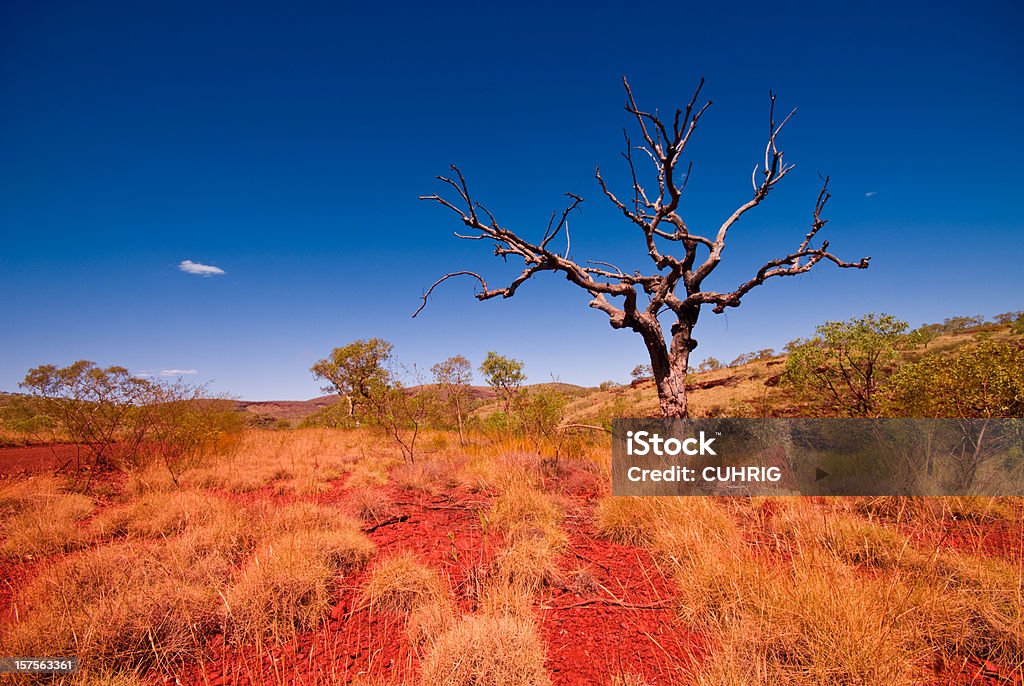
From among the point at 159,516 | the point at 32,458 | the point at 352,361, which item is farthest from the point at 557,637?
the point at 352,361

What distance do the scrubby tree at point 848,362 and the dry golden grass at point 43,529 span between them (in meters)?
12.5

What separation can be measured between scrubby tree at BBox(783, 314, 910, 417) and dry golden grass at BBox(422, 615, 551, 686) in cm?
825

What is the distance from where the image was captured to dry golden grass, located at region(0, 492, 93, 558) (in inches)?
163

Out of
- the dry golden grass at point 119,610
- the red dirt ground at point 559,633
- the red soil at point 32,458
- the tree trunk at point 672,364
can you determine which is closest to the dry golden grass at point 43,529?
the red dirt ground at point 559,633

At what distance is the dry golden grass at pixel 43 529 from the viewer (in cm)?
413

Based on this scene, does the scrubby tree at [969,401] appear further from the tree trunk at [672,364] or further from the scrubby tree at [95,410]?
the scrubby tree at [95,410]

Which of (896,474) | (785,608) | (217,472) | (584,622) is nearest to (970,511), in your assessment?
(896,474)

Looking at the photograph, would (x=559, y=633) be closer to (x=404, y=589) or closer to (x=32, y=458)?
(x=404, y=589)

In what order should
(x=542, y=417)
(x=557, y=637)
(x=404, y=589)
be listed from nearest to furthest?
(x=557, y=637)
(x=404, y=589)
(x=542, y=417)

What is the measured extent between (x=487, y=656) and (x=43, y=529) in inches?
229

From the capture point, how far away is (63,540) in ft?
14.1

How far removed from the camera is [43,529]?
432 centimetres

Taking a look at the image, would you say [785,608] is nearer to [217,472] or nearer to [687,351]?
[687,351]

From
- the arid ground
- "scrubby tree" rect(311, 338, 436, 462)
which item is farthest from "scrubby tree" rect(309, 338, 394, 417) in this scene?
the arid ground
